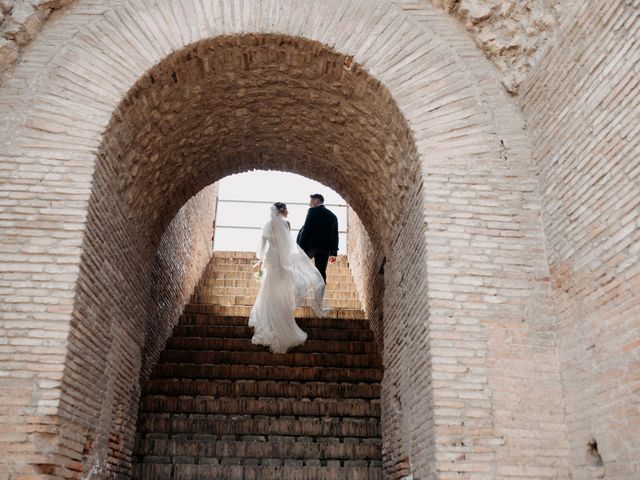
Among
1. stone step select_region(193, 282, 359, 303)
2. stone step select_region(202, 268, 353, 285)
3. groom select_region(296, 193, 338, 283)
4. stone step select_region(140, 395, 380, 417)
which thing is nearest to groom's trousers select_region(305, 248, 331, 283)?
groom select_region(296, 193, 338, 283)

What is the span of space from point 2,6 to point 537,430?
4.56 m

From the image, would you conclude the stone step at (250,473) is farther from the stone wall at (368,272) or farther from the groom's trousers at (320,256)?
the groom's trousers at (320,256)

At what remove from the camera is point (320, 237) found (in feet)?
28.0

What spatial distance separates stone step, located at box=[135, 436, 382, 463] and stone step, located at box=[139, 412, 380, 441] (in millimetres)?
145

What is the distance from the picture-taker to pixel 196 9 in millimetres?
5004

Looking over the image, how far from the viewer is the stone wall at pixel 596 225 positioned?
353cm

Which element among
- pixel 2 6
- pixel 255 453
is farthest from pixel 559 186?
pixel 2 6

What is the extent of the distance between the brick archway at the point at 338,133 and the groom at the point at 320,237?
267cm

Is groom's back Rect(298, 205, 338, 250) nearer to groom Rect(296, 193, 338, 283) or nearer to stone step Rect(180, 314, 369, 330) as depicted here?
groom Rect(296, 193, 338, 283)

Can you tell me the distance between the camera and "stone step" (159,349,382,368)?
7.02 m

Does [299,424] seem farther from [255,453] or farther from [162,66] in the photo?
[162,66]

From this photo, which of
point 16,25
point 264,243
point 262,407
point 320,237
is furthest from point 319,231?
point 16,25

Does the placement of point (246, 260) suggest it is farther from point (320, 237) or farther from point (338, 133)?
point (338, 133)

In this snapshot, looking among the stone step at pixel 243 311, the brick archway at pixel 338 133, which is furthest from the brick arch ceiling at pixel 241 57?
the stone step at pixel 243 311
